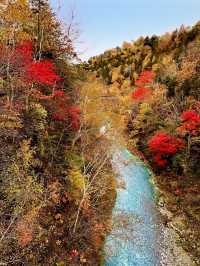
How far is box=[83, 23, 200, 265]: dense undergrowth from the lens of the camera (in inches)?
1468

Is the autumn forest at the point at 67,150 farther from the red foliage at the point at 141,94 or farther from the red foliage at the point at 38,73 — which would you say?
the red foliage at the point at 141,94

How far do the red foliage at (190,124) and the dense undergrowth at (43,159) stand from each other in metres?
10.2

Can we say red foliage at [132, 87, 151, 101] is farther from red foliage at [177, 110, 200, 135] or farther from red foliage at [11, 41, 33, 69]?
red foliage at [11, 41, 33, 69]

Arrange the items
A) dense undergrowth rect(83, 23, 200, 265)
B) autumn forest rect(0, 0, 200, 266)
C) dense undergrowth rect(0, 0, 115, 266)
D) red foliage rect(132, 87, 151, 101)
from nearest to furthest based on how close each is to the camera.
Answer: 1. dense undergrowth rect(0, 0, 115, 266)
2. autumn forest rect(0, 0, 200, 266)
3. dense undergrowth rect(83, 23, 200, 265)
4. red foliage rect(132, 87, 151, 101)

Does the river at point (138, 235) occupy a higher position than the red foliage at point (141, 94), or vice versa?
the red foliage at point (141, 94)

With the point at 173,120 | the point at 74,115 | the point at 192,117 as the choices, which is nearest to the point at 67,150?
the point at 74,115

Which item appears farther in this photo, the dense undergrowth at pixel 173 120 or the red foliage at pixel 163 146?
the red foliage at pixel 163 146

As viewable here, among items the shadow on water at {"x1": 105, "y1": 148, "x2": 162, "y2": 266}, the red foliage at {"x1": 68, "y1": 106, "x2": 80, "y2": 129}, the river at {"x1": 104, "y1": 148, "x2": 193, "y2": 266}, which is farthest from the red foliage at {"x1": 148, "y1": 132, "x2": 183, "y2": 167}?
the red foliage at {"x1": 68, "y1": 106, "x2": 80, "y2": 129}

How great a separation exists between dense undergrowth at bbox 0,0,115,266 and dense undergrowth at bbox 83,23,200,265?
7.67m

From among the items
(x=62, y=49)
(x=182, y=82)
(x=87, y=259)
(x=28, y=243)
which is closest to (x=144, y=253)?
(x=87, y=259)

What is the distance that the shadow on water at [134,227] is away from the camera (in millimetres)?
27312

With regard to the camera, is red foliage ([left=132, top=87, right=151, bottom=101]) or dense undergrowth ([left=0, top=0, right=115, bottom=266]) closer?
dense undergrowth ([left=0, top=0, right=115, bottom=266])

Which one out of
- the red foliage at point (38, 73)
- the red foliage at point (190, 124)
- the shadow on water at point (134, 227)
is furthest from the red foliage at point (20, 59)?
the red foliage at point (190, 124)

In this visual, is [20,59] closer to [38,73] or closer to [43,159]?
[38,73]
